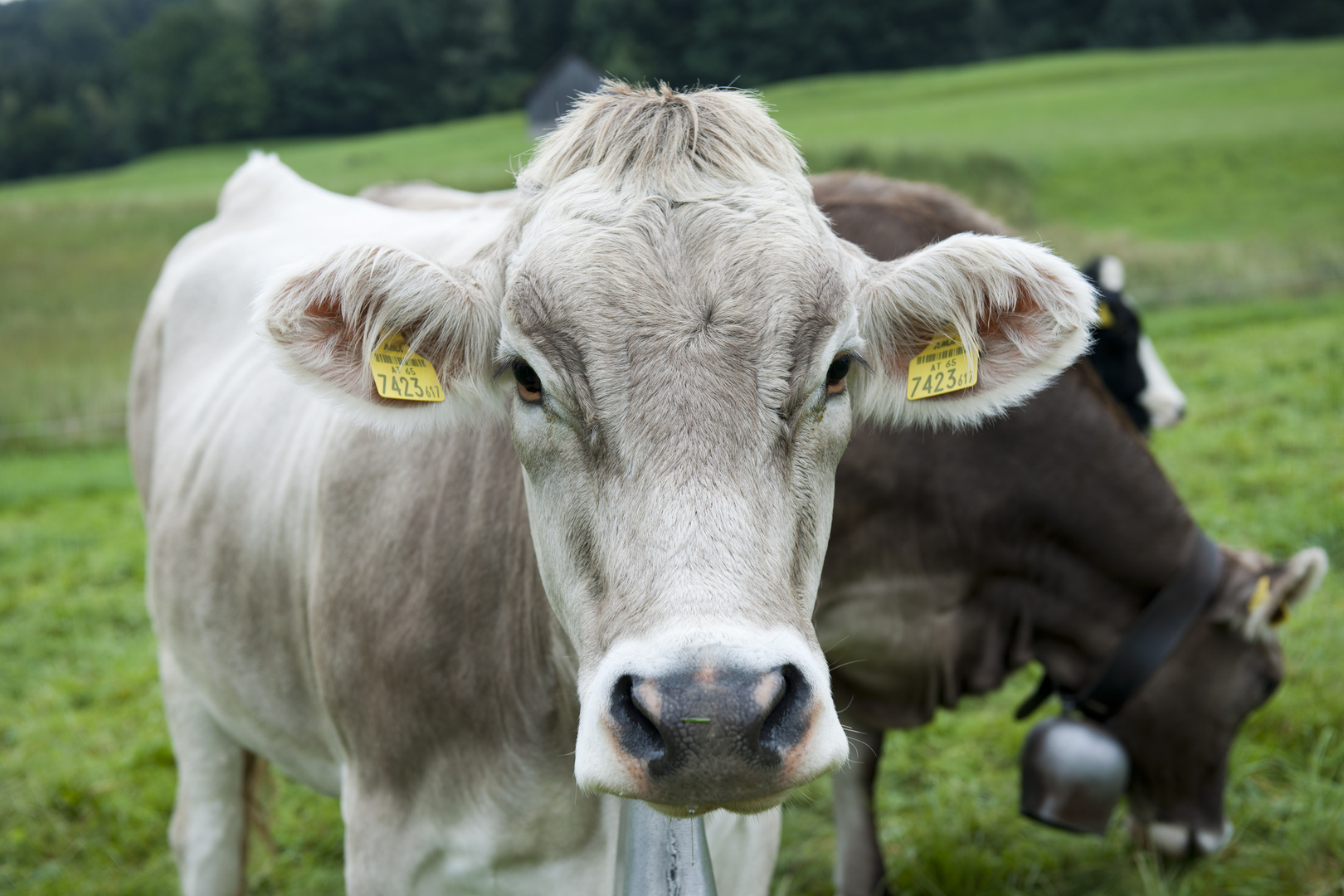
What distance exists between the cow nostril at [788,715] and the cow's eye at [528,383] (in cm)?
63

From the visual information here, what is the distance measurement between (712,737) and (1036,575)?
2.25 m

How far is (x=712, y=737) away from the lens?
1.32m

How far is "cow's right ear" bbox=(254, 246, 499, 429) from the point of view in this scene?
1799 millimetres

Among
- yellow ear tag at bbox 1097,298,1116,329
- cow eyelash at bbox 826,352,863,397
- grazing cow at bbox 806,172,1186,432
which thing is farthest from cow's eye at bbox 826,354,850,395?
yellow ear tag at bbox 1097,298,1116,329

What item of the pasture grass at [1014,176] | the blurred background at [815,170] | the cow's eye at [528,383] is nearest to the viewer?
the cow's eye at [528,383]

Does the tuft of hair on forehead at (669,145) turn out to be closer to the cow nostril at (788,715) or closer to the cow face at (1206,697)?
the cow nostril at (788,715)

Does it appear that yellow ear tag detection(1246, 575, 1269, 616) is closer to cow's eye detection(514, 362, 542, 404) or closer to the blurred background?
the blurred background

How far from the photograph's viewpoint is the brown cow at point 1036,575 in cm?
318

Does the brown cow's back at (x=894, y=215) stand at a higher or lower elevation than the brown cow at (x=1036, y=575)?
higher

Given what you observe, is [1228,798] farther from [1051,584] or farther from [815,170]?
[815,170]

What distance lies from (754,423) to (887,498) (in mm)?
1739

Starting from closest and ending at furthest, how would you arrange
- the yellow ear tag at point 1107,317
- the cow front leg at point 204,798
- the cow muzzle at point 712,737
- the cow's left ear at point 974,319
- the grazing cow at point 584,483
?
1. the cow muzzle at point 712,737
2. the grazing cow at point 584,483
3. the cow's left ear at point 974,319
4. the cow front leg at point 204,798
5. the yellow ear tag at point 1107,317

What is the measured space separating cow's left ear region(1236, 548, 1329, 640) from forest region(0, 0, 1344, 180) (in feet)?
160

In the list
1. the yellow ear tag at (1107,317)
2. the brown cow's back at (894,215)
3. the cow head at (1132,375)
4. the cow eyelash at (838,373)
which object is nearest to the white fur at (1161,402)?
the cow head at (1132,375)
